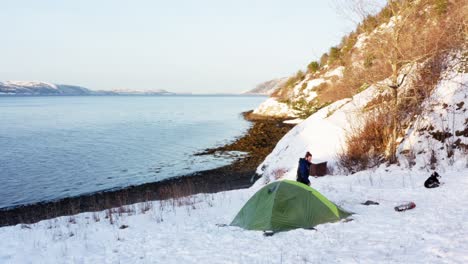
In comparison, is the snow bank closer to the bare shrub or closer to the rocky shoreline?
the bare shrub

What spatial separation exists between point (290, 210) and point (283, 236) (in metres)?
1.15

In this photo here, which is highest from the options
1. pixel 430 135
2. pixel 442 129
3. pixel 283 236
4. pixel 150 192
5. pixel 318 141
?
pixel 442 129

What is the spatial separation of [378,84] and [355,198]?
6672mm

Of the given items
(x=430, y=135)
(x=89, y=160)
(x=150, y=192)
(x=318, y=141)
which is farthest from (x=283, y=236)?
(x=89, y=160)

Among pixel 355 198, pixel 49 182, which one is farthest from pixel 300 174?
pixel 49 182

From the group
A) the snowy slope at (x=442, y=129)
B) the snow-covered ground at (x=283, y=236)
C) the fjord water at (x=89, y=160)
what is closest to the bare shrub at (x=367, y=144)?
the snowy slope at (x=442, y=129)

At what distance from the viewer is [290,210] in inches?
440

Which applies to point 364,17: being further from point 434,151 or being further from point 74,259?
point 74,259

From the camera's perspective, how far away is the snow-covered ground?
8.42m

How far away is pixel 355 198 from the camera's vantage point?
44.8 feet

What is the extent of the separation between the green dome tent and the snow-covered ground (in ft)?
1.38

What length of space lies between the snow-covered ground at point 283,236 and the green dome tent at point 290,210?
421 millimetres

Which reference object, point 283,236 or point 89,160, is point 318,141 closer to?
point 283,236

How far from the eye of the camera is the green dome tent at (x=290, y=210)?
35.9 ft
